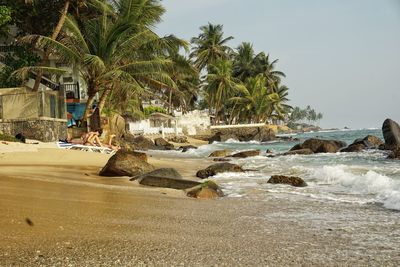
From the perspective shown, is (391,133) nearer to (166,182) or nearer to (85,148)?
(85,148)

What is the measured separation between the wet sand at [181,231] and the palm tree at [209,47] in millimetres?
52325

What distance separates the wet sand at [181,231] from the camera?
319 centimetres

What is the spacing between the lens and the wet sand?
3.19 m

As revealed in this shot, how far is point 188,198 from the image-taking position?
707cm

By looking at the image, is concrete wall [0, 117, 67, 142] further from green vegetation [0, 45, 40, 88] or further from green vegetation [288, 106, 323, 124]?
green vegetation [288, 106, 323, 124]

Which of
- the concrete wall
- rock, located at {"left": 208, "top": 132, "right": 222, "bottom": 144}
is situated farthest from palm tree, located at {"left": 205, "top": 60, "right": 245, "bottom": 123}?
the concrete wall

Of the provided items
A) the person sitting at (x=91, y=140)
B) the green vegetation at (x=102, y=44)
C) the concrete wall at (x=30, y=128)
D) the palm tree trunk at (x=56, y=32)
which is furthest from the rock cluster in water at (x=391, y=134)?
the palm tree trunk at (x=56, y=32)

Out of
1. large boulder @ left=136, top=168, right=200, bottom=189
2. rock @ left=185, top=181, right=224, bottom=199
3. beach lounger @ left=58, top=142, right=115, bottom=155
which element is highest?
beach lounger @ left=58, top=142, right=115, bottom=155

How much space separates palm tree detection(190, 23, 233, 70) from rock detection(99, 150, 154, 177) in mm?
47666

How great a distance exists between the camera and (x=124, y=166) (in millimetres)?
10320

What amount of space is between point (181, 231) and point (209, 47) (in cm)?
5585

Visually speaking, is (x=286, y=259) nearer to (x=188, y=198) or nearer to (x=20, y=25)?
(x=188, y=198)

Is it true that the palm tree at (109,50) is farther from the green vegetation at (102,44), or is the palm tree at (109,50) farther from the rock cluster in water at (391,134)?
the rock cluster in water at (391,134)

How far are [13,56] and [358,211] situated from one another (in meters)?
24.0
